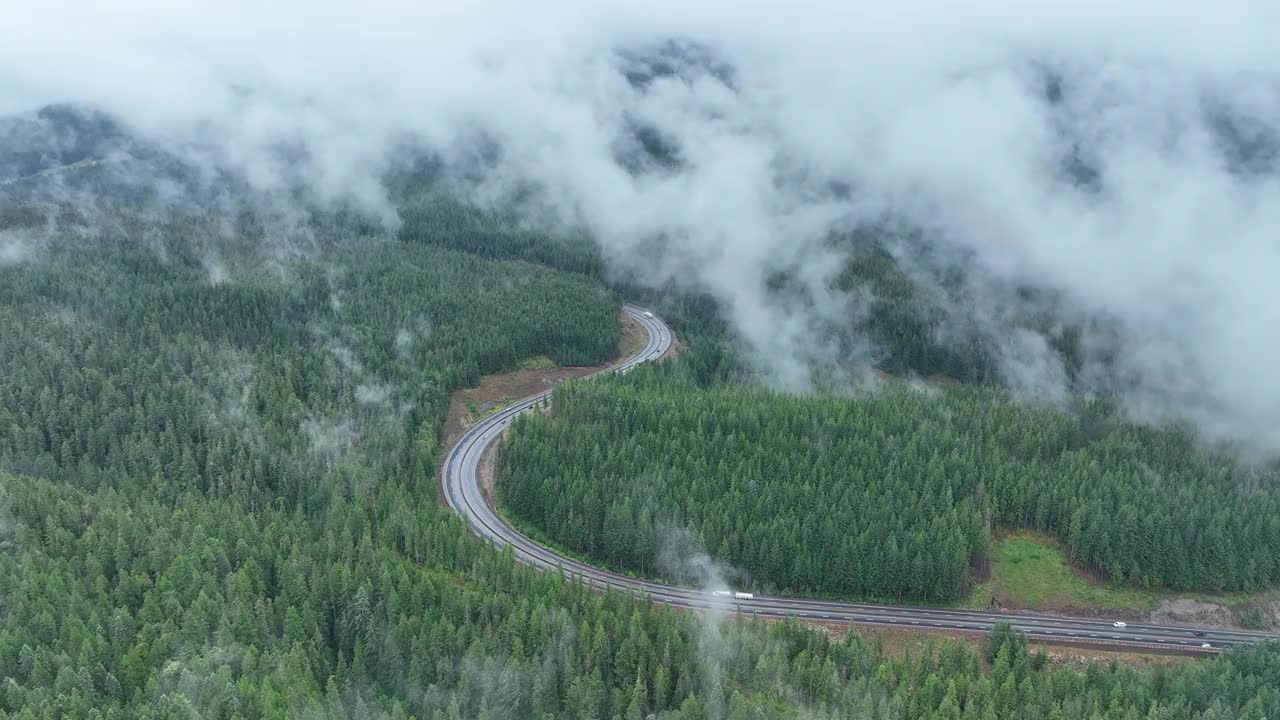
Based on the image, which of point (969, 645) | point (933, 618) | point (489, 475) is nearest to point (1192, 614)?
point (969, 645)

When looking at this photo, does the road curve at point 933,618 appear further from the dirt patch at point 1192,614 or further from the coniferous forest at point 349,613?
the coniferous forest at point 349,613

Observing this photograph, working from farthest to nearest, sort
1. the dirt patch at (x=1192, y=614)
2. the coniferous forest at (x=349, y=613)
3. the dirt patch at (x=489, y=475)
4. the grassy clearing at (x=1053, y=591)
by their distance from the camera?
the dirt patch at (x=489, y=475) → the grassy clearing at (x=1053, y=591) → the dirt patch at (x=1192, y=614) → the coniferous forest at (x=349, y=613)

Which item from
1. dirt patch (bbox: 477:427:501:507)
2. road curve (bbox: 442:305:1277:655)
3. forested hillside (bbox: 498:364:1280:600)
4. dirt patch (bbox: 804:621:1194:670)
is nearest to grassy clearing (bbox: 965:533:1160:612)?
forested hillside (bbox: 498:364:1280:600)

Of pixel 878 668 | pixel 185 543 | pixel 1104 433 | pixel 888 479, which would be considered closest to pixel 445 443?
pixel 185 543

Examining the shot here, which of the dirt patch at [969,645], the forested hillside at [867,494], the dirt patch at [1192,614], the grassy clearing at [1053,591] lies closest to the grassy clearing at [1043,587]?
the grassy clearing at [1053,591]

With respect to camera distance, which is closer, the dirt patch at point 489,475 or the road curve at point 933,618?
the road curve at point 933,618

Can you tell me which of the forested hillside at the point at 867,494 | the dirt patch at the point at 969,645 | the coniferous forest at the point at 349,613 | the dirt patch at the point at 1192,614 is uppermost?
the forested hillside at the point at 867,494
